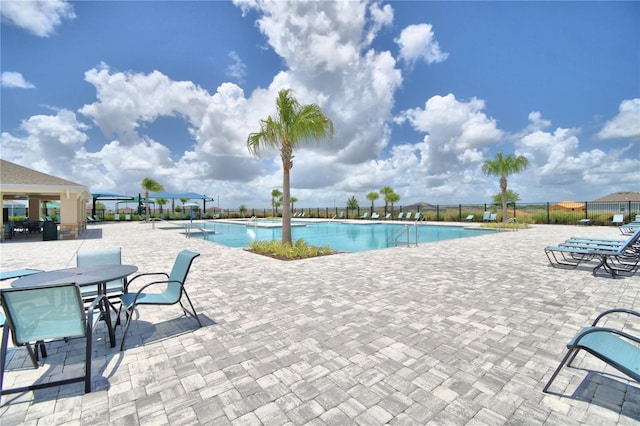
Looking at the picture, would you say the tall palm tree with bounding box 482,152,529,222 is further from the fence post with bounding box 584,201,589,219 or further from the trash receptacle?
the trash receptacle

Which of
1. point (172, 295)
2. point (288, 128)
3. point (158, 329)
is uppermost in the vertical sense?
point (288, 128)

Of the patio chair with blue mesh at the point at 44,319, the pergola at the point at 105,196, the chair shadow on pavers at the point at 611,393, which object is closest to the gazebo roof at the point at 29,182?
the pergola at the point at 105,196

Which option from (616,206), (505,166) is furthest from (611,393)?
(616,206)

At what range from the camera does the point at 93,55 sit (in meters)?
11.6

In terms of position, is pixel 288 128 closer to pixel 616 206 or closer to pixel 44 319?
pixel 44 319

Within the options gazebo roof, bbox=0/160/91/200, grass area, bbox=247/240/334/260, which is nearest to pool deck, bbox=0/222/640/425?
grass area, bbox=247/240/334/260

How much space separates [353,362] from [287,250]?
583 cm

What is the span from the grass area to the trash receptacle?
36.1 ft

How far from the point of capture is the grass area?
8.15 meters

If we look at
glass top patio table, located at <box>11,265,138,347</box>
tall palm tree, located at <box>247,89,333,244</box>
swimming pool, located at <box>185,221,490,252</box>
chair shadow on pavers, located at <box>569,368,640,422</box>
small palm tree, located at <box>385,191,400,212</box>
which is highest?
tall palm tree, located at <box>247,89,333,244</box>

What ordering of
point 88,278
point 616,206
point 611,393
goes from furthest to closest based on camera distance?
point 616,206, point 88,278, point 611,393

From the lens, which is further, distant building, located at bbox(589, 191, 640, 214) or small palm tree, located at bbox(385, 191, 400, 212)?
small palm tree, located at bbox(385, 191, 400, 212)

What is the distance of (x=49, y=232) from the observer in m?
13.4

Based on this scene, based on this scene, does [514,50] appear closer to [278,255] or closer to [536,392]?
[278,255]
